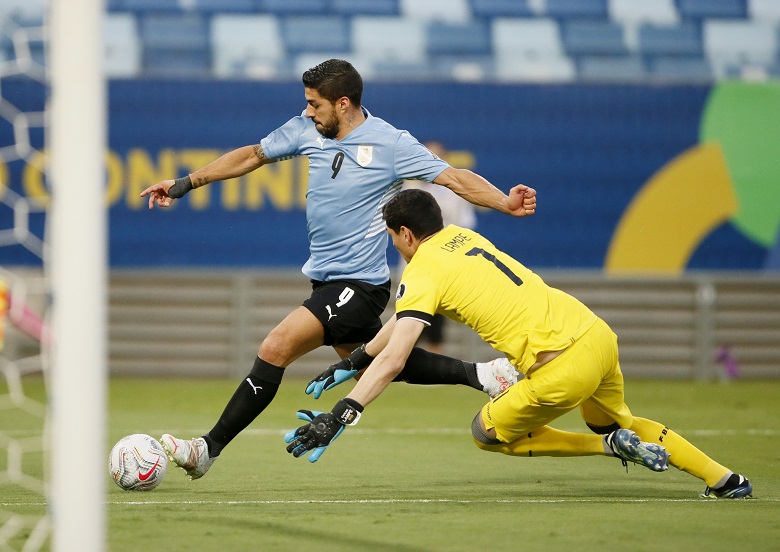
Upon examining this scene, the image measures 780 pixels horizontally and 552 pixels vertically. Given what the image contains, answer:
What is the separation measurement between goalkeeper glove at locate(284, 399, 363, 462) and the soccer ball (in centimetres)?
104

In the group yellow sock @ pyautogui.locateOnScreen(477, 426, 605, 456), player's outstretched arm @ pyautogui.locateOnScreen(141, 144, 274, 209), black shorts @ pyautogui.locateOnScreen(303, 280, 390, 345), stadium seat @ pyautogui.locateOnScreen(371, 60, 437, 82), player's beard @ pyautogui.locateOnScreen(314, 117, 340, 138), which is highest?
stadium seat @ pyautogui.locateOnScreen(371, 60, 437, 82)

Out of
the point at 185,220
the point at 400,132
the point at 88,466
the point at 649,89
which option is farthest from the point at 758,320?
the point at 88,466

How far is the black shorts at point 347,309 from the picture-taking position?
6066 millimetres

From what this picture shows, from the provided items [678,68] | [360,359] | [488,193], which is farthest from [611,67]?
[360,359]

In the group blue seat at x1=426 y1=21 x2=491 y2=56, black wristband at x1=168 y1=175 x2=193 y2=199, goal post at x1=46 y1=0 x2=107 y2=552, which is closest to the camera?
goal post at x1=46 y1=0 x2=107 y2=552

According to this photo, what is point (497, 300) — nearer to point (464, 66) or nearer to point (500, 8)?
point (464, 66)

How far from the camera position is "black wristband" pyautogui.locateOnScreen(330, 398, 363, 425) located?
495 centimetres

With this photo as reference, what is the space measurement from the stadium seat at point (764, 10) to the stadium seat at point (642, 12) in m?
1.00

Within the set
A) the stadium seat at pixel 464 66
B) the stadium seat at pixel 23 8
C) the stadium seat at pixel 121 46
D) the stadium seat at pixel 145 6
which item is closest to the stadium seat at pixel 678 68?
the stadium seat at pixel 464 66

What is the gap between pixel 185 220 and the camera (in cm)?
1308

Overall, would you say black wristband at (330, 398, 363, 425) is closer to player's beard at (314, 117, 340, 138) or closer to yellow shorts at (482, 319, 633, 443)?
yellow shorts at (482, 319, 633, 443)

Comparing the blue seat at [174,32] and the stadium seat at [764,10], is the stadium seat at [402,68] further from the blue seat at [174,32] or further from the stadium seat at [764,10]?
the stadium seat at [764,10]

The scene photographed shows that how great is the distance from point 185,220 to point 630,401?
4.99 meters

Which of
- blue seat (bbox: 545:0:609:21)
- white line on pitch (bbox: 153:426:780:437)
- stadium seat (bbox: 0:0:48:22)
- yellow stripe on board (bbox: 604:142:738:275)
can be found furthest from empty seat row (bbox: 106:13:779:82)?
white line on pitch (bbox: 153:426:780:437)
